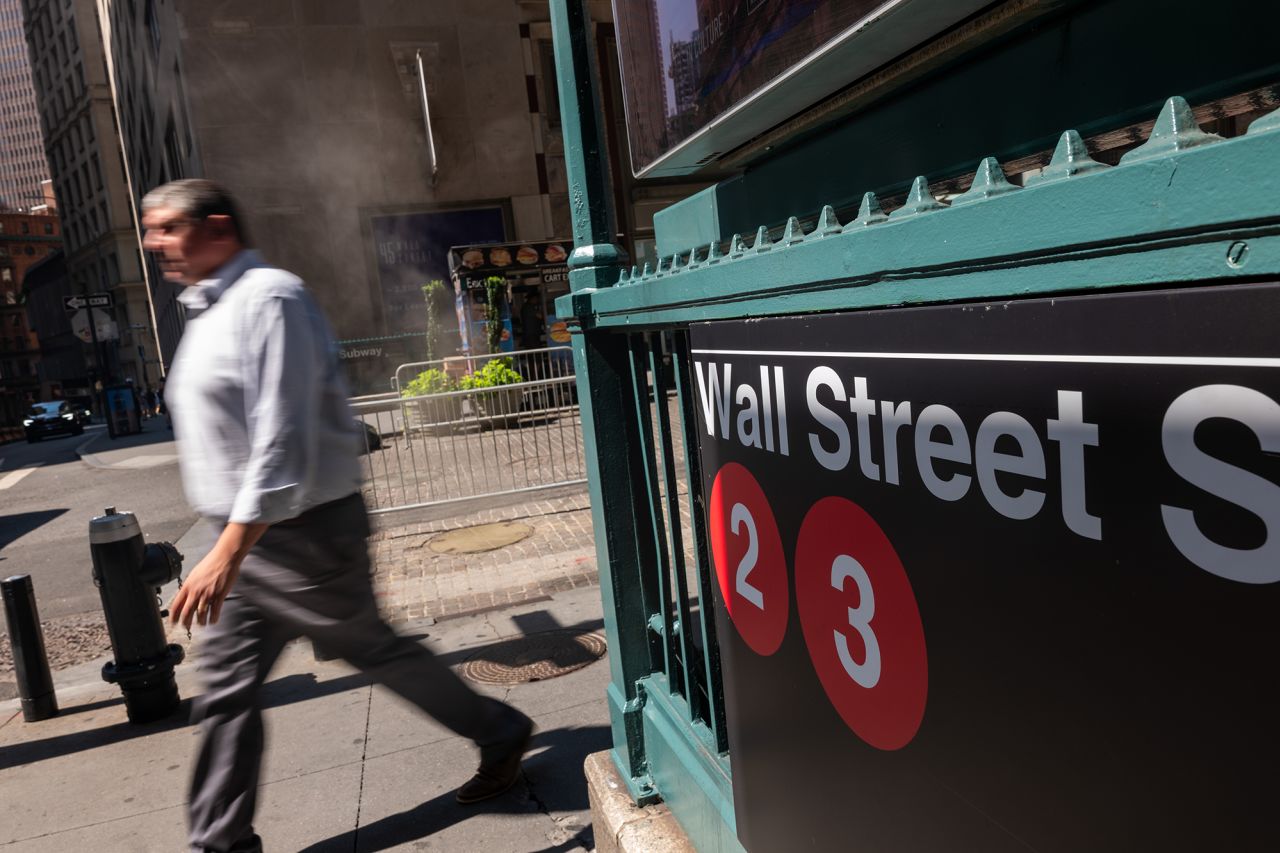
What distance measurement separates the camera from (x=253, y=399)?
8.46ft

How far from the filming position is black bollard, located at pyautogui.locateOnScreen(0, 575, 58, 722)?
4387mm

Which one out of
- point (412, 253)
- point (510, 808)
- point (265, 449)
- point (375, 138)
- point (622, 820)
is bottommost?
point (510, 808)

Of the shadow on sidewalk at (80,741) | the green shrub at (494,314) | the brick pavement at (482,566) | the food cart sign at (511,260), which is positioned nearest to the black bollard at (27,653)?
the shadow on sidewalk at (80,741)

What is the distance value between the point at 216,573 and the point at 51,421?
36.7 metres

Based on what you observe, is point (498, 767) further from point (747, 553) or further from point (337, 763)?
point (747, 553)

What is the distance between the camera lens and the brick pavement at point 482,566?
18.7ft

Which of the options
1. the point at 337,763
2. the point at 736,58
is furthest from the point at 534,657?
the point at 736,58

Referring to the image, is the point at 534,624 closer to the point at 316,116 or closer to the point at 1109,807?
the point at 1109,807

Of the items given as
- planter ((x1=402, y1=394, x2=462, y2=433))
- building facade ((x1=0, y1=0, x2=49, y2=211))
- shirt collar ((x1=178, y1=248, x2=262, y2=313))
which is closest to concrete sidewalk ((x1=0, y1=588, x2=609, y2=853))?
shirt collar ((x1=178, y1=248, x2=262, y2=313))

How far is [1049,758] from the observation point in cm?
98

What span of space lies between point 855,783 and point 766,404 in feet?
2.08

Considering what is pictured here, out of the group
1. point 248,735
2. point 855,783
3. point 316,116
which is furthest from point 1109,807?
point 316,116

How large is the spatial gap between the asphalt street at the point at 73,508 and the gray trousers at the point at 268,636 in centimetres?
512

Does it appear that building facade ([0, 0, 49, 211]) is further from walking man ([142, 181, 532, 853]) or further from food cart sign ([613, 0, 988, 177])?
food cart sign ([613, 0, 988, 177])
